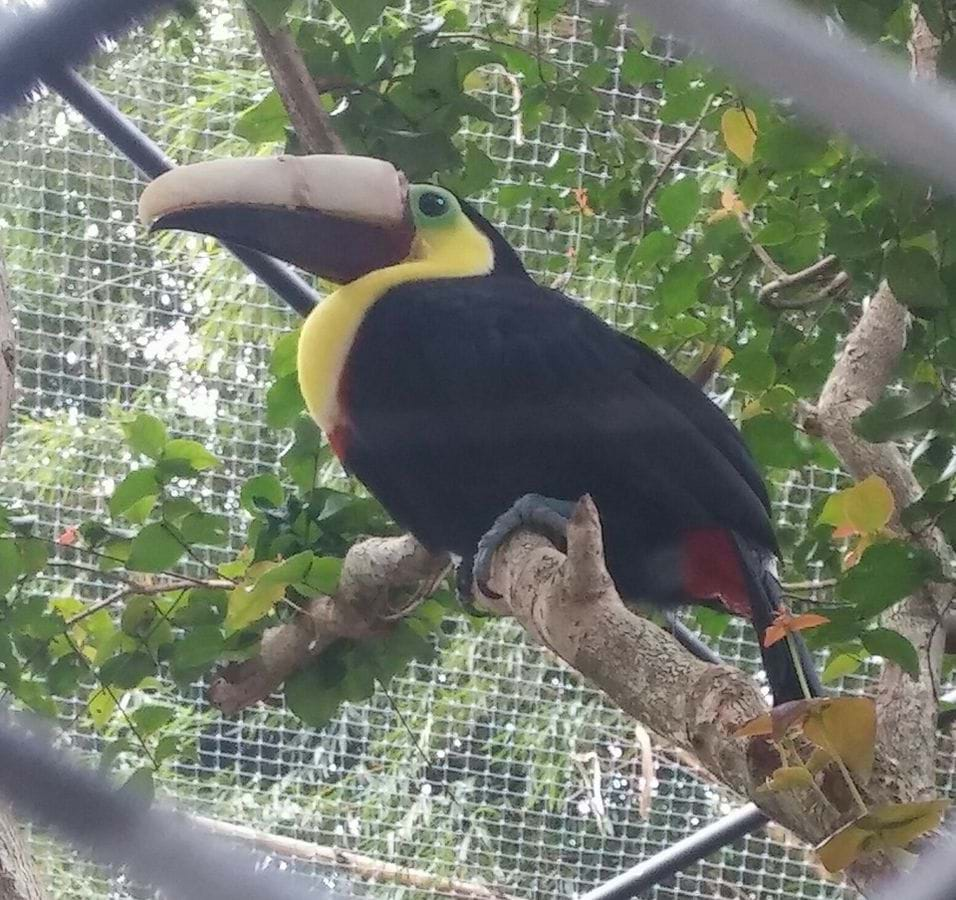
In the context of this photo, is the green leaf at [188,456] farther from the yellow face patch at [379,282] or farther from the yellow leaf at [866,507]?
the yellow leaf at [866,507]

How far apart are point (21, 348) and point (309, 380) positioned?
36 cm

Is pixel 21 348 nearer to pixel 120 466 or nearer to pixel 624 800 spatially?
pixel 120 466

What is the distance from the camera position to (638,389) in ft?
2.52

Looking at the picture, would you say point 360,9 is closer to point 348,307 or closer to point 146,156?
point 348,307

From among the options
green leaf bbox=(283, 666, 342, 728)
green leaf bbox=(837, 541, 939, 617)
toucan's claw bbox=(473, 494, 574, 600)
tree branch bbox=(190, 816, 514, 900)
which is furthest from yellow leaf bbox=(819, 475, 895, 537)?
tree branch bbox=(190, 816, 514, 900)

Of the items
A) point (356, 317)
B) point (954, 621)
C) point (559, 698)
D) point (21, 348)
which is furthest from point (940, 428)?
point (21, 348)

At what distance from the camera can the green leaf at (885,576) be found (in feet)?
1.94

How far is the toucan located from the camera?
2.45ft

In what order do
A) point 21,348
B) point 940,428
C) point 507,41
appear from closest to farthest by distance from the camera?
point 940,428 < point 507,41 < point 21,348

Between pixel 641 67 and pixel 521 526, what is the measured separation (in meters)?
0.34

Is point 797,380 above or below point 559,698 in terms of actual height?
above

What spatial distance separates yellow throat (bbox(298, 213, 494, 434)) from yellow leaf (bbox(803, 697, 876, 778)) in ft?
1.33

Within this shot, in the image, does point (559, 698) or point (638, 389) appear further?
point (559, 698)

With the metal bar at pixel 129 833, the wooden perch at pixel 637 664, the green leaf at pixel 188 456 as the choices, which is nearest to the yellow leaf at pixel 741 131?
the wooden perch at pixel 637 664
